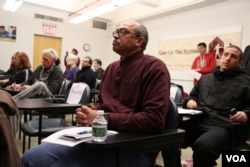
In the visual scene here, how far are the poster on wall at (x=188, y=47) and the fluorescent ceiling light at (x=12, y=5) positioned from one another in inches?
151

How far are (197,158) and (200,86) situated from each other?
30.1 inches

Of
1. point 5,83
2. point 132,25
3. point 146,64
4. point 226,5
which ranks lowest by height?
point 5,83

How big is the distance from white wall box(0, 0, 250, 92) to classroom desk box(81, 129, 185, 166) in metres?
4.39

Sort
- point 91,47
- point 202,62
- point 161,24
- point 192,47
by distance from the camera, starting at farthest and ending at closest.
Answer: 1. point 91,47
2. point 161,24
3. point 192,47
4. point 202,62

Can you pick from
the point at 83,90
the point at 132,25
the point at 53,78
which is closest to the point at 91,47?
the point at 53,78

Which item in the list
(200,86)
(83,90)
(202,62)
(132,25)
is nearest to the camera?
(132,25)

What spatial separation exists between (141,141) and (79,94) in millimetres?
1695

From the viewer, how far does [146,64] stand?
1.45 meters

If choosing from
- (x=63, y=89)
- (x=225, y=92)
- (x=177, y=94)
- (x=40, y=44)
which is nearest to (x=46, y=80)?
(x=63, y=89)

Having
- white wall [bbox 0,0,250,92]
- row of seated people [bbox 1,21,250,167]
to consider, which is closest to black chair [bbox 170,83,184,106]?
row of seated people [bbox 1,21,250,167]

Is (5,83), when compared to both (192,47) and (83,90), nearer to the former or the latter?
(83,90)

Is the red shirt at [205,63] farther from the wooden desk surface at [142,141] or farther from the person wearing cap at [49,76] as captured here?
the wooden desk surface at [142,141]

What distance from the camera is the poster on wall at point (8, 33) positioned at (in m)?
7.06

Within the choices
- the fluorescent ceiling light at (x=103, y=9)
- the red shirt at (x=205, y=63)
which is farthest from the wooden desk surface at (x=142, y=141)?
the fluorescent ceiling light at (x=103, y=9)
